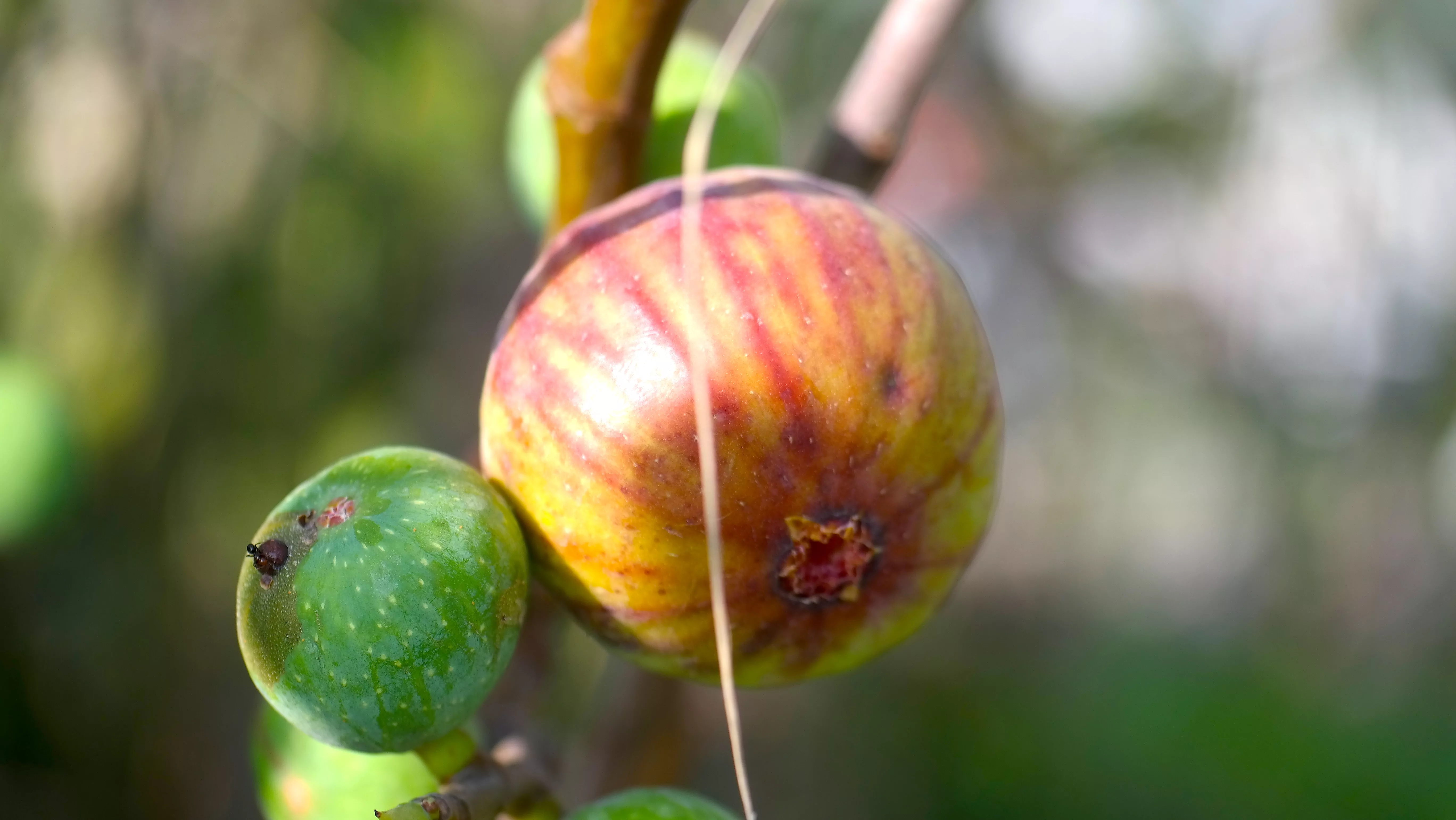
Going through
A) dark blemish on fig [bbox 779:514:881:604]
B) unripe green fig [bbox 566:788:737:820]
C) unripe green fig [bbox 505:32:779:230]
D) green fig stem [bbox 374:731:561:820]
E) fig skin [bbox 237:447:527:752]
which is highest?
unripe green fig [bbox 505:32:779:230]

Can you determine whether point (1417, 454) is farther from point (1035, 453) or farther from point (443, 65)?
point (443, 65)

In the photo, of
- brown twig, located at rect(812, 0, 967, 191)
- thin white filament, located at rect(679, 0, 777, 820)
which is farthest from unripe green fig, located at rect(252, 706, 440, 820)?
brown twig, located at rect(812, 0, 967, 191)

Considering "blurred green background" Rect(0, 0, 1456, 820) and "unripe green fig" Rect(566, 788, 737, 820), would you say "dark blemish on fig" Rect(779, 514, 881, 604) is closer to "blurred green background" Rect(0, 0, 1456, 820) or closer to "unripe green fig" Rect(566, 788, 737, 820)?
"unripe green fig" Rect(566, 788, 737, 820)

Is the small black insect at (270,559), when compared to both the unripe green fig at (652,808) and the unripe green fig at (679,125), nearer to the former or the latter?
the unripe green fig at (652,808)

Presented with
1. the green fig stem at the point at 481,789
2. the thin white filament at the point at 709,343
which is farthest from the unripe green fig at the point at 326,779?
the thin white filament at the point at 709,343

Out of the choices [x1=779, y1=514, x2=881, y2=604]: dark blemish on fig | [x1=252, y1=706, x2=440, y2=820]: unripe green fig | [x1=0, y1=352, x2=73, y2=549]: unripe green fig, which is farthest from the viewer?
[x1=0, y1=352, x2=73, y2=549]: unripe green fig

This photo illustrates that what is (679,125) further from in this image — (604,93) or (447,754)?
(447,754)
